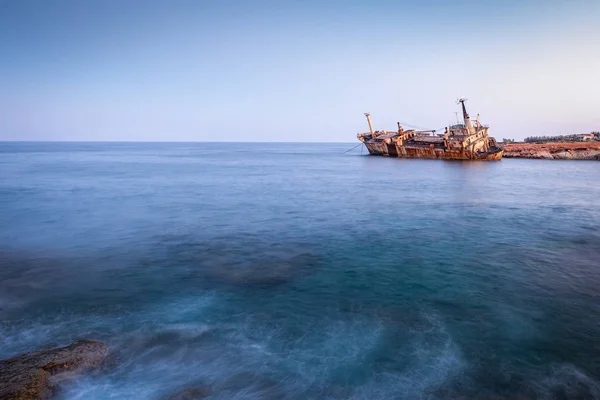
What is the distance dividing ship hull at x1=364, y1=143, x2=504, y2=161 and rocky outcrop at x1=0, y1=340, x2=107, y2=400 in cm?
7249

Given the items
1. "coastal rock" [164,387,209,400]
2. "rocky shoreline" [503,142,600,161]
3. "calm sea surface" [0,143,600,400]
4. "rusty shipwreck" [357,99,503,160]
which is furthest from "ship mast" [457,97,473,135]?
"coastal rock" [164,387,209,400]

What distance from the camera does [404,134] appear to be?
8062 cm

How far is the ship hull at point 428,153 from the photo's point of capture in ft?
229

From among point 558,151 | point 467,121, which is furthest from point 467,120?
point 558,151

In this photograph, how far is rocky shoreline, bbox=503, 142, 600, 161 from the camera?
225 ft

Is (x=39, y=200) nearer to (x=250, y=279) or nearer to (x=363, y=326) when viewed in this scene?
(x=250, y=279)

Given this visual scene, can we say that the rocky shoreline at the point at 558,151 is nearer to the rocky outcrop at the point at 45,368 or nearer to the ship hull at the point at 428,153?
the ship hull at the point at 428,153

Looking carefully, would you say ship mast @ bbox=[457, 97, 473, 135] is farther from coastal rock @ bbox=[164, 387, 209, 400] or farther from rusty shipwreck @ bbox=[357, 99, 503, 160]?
coastal rock @ bbox=[164, 387, 209, 400]

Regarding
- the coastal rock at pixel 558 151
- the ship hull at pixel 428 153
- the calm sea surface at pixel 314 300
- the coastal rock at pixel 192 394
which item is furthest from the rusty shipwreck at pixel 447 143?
the coastal rock at pixel 192 394

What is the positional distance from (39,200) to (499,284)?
36.8 meters

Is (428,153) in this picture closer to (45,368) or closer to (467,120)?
(467,120)

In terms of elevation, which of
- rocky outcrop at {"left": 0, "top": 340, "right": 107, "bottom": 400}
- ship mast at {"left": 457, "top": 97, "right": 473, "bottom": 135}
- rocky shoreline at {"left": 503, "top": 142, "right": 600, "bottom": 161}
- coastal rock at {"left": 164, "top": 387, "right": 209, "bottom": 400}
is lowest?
coastal rock at {"left": 164, "top": 387, "right": 209, "bottom": 400}

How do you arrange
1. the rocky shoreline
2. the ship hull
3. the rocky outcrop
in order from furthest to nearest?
1. the ship hull
2. the rocky shoreline
3. the rocky outcrop

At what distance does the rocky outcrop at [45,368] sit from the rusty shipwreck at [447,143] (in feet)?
236
